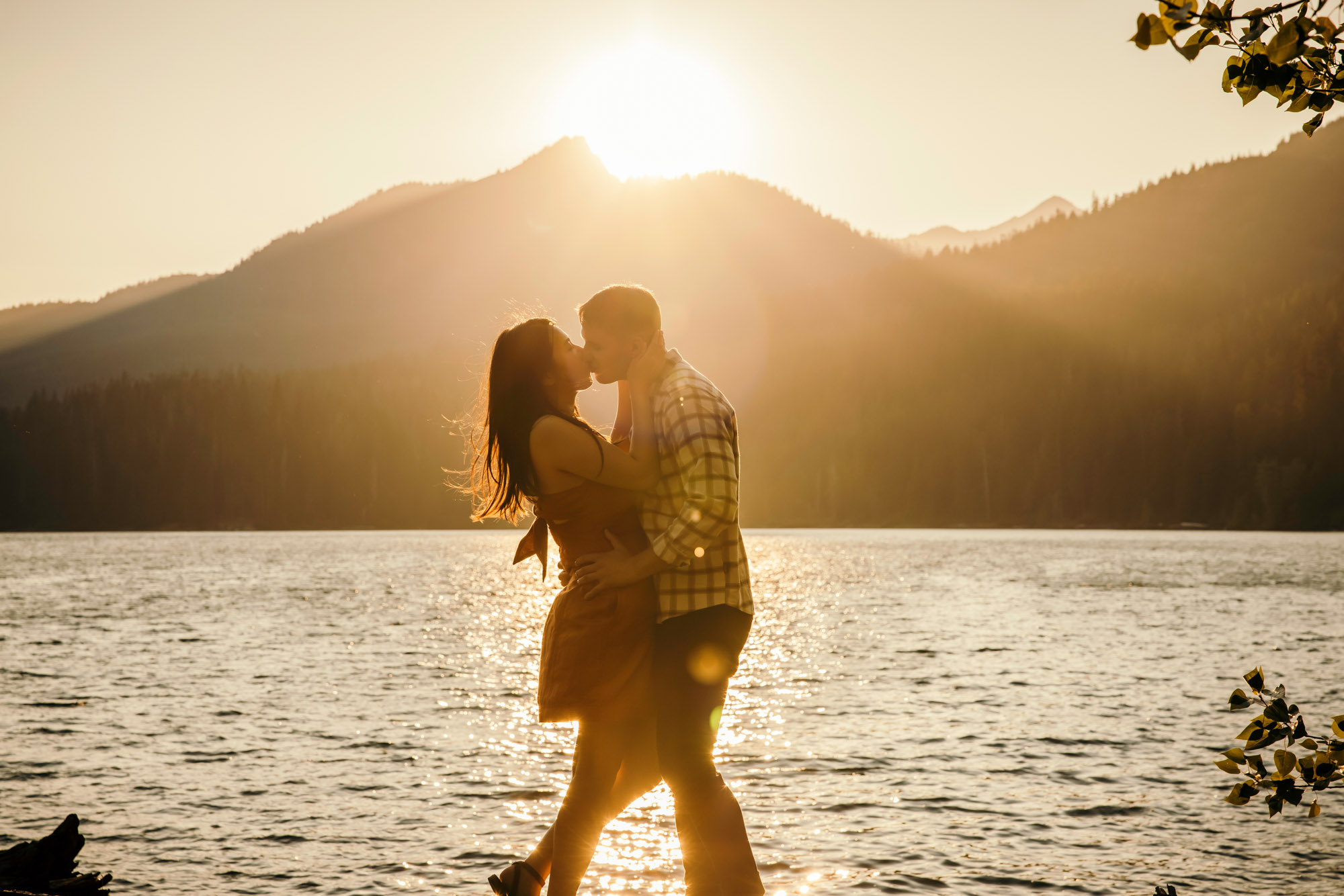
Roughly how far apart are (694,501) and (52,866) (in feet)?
18.3

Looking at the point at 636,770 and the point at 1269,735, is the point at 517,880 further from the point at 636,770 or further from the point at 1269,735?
the point at 1269,735

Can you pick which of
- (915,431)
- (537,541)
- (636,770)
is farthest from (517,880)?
(915,431)

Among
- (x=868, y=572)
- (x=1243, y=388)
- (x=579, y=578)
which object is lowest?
(x=868, y=572)

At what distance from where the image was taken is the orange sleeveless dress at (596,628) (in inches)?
201

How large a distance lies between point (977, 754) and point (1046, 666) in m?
12.2

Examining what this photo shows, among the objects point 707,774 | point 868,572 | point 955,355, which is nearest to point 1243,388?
point 955,355

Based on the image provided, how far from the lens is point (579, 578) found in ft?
16.7

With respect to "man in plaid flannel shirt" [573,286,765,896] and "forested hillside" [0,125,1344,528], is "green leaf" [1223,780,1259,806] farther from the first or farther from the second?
"forested hillside" [0,125,1344,528]

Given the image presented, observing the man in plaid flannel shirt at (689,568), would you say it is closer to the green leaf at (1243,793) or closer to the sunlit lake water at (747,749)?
the green leaf at (1243,793)

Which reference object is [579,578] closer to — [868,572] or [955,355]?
[868,572]

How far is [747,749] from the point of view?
50.2 ft

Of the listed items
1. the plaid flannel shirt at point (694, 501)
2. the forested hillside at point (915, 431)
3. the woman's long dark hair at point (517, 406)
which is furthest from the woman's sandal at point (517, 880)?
the forested hillside at point (915, 431)

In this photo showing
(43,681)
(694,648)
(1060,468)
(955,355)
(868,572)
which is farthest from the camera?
(955,355)

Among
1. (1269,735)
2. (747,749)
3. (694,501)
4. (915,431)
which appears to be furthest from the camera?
(915,431)
